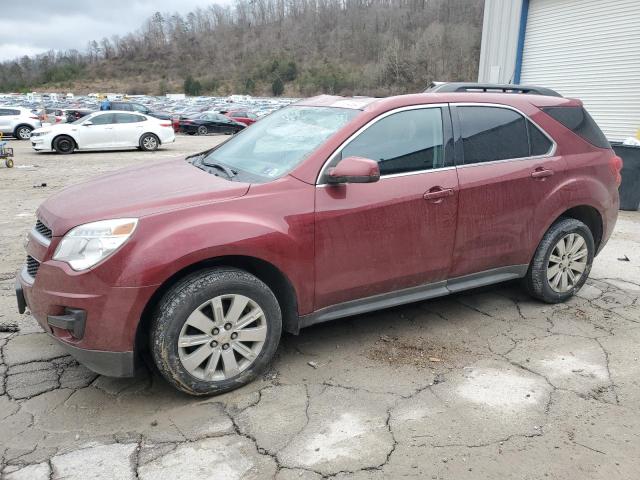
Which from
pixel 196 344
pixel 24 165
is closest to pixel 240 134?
pixel 196 344

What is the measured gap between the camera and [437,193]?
3646 mm

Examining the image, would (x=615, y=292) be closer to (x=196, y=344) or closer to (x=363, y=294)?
(x=363, y=294)

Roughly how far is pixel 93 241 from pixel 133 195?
0.44 m

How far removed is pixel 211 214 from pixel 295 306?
0.79 m

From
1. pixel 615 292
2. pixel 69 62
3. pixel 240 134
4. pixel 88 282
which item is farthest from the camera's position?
pixel 69 62

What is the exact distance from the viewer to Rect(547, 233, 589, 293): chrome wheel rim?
4418mm

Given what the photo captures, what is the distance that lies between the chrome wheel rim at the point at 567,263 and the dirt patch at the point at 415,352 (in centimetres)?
124

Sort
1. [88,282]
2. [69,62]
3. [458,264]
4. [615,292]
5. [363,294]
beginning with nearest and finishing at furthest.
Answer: [88,282], [363,294], [458,264], [615,292], [69,62]

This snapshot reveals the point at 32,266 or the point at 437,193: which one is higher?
the point at 437,193

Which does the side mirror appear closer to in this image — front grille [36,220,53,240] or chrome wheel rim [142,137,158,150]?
front grille [36,220,53,240]

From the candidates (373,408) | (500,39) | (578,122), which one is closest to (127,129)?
(500,39)

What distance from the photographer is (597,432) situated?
2857 mm

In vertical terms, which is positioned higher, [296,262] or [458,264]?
[296,262]

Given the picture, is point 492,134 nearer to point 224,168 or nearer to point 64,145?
point 224,168
